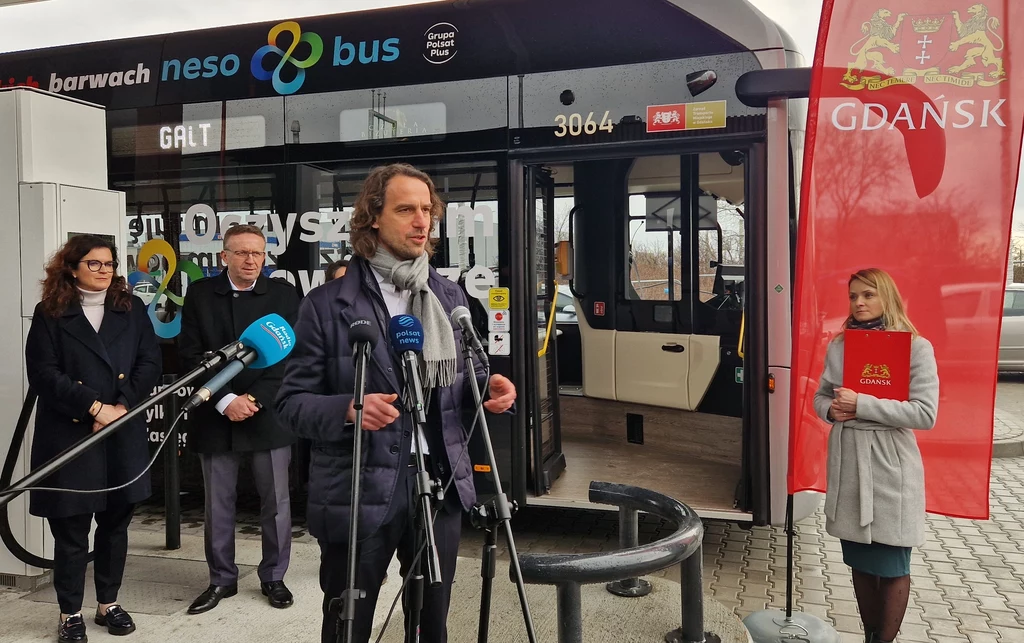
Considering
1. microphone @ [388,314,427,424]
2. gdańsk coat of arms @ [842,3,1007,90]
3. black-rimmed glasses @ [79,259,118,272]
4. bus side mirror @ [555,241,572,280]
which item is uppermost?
gdańsk coat of arms @ [842,3,1007,90]

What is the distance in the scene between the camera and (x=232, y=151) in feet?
16.8

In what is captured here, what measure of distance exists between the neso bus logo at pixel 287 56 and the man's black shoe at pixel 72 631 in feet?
10.2

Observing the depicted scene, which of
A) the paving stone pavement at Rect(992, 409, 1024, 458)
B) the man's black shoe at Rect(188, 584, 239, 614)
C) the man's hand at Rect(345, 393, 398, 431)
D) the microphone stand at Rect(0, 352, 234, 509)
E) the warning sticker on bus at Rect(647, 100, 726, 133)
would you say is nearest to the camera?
the microphone stand at Rect(0, 352, 234, 509)

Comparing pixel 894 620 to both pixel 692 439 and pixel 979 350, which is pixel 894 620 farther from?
pixel 692 439

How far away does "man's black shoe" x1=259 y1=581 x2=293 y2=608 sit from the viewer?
12.9ft

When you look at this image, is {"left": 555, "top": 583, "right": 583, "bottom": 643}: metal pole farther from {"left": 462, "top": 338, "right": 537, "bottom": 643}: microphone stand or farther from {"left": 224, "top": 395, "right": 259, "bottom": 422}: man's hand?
{"left": 224, "top": 395, "right": 259, "bottom": 422}: man's hand

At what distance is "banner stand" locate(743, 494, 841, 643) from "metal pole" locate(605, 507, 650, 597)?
48 centimetres

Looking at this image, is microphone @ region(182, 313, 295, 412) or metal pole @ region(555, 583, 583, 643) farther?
metal pole @ region(555, 583, 583, 643)

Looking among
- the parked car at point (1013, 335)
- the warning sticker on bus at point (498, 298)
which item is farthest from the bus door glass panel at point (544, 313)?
the parked car at point (1013, 335)

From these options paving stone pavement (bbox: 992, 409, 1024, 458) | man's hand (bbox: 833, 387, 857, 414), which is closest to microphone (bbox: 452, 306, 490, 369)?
man's hand (bbox: 833, 387, 857, 414)

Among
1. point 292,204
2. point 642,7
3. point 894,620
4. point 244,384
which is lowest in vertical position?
point 894,620

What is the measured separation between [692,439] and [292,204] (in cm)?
342

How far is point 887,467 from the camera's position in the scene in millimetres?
→ 3111

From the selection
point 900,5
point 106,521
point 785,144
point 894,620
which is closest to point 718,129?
point 785,144
